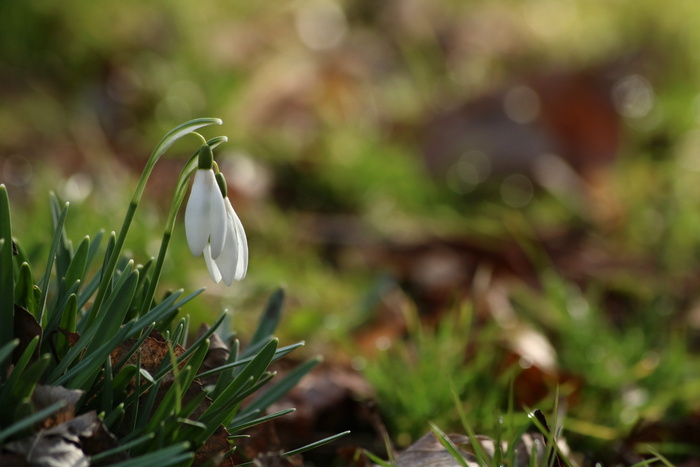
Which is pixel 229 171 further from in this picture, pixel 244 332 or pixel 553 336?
pixel 553 336

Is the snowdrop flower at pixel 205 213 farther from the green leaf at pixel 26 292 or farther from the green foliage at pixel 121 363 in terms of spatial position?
the green leaf at pixel 26 292

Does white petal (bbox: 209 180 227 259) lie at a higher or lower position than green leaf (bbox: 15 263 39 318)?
higher

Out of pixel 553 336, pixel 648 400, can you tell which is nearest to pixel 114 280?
pixel 648 400

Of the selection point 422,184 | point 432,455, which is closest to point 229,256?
point 432,455

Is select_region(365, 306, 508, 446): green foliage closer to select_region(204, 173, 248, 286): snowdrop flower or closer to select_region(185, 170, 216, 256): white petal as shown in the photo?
select_region(204, 173, 248, 286): snowdrop flower

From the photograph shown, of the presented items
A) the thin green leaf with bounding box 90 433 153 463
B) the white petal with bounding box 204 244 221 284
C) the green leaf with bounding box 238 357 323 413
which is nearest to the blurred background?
the green leaf with bounding box 238 357 323 413

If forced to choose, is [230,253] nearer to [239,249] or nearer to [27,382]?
[239,249]
